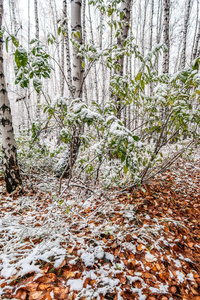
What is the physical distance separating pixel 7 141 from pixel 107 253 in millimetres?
2758

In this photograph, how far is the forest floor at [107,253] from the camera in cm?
154

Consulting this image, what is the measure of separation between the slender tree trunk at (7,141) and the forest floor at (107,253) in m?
0.59

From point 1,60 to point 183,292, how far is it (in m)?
4.41

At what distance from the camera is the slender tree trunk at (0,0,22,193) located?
300 cm

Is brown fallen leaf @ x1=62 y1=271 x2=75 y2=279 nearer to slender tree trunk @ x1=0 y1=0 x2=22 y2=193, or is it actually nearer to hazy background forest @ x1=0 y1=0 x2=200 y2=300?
hazy background forest @ x1=0 y1=0 x2=200 y2=300

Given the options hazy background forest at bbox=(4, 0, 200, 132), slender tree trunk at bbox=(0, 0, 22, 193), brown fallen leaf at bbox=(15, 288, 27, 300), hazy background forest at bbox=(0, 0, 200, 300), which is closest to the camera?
brown fallen leaf at bbox=(15, 288, 27, 300)

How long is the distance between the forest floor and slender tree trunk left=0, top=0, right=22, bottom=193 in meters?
0.59

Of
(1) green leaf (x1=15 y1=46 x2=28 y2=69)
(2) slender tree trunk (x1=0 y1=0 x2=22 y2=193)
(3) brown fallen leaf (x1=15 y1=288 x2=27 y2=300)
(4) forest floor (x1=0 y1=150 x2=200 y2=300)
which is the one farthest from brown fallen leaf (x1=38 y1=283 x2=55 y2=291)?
(2) slender tree trunk (x1=0 y1=0 x2=22 y2=193)

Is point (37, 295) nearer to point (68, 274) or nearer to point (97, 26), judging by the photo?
point (68, 274)

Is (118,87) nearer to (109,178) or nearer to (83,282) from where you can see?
(109,178)

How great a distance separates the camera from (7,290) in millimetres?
1463

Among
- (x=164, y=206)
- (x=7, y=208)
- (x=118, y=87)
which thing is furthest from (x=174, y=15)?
(x=7, y=208)

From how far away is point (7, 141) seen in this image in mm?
3164

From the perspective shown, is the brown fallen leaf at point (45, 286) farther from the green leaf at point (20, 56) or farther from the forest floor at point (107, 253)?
the green leaf at point (20, 56)
